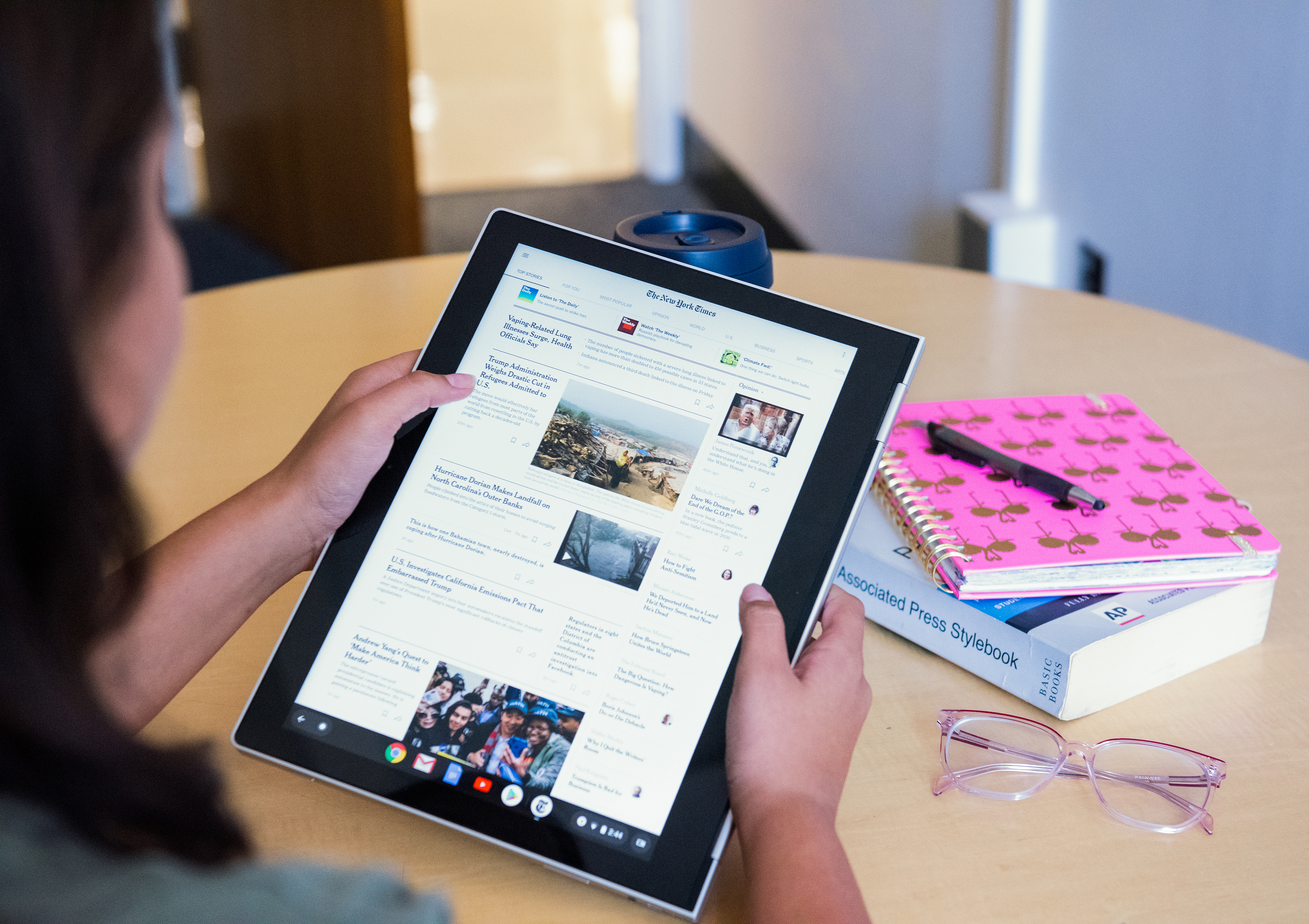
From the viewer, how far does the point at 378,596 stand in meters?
0.56

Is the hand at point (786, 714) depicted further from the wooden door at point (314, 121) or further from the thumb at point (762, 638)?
the wooden door at point (314, 121)

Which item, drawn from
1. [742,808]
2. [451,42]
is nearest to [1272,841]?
[742,808]

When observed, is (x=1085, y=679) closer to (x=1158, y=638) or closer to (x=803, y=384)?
(x=1158, y=638)

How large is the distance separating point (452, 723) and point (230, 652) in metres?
0.20

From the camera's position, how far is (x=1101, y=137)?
5.55 ft

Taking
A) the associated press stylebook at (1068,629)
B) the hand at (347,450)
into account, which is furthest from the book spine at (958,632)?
the hand at (347,450)

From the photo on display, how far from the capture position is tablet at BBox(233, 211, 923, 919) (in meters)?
0.51

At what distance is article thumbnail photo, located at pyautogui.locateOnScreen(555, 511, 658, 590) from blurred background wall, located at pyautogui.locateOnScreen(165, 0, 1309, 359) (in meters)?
0.67

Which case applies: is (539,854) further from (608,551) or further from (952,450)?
(952,450)

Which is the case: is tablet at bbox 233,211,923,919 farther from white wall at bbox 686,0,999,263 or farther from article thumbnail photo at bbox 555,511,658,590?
white wall at bbox 686,0,999,263

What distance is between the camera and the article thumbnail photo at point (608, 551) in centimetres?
55

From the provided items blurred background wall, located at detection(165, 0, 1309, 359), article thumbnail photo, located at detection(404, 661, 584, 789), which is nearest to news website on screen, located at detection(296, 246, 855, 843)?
article thumbnail photo, located at detection(404, 661, 584, 789)

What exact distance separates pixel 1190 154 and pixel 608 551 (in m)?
1.26

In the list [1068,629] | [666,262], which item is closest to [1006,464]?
[1068,629]
